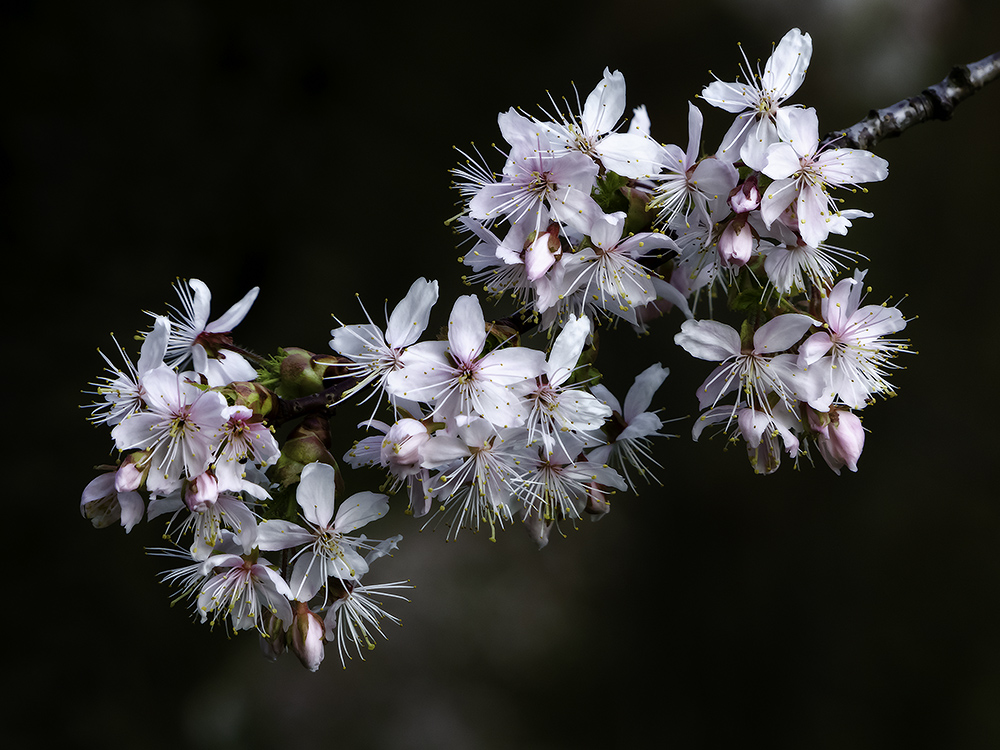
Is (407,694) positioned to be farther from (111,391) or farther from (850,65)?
(850,65)

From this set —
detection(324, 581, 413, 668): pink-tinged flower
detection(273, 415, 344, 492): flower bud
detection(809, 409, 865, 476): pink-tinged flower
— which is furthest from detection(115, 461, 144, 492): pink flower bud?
detection(809, 409, 865, 476): pink-tinged flower

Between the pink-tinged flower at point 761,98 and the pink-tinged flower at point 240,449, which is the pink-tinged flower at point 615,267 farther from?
the pink-tinged flower at point 240,449

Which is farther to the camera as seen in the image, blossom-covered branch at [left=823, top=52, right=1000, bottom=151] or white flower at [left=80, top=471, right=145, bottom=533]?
blossom-covered branch at [left=823, top=52, right=1000, bottom=151]

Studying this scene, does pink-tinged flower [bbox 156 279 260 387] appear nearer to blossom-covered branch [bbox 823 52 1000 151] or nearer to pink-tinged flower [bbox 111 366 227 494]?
pink-tinged flower [bbox 111 366 227 494]

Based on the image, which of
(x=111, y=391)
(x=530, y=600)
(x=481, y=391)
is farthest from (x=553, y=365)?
(x=530, y=600)

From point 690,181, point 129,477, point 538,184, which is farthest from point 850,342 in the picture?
point 129,477

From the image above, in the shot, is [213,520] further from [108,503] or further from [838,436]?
[838,436]

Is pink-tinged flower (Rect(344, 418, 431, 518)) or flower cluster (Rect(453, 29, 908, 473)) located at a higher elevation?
flower cluster (Rect(453, 29, 908, 473))
